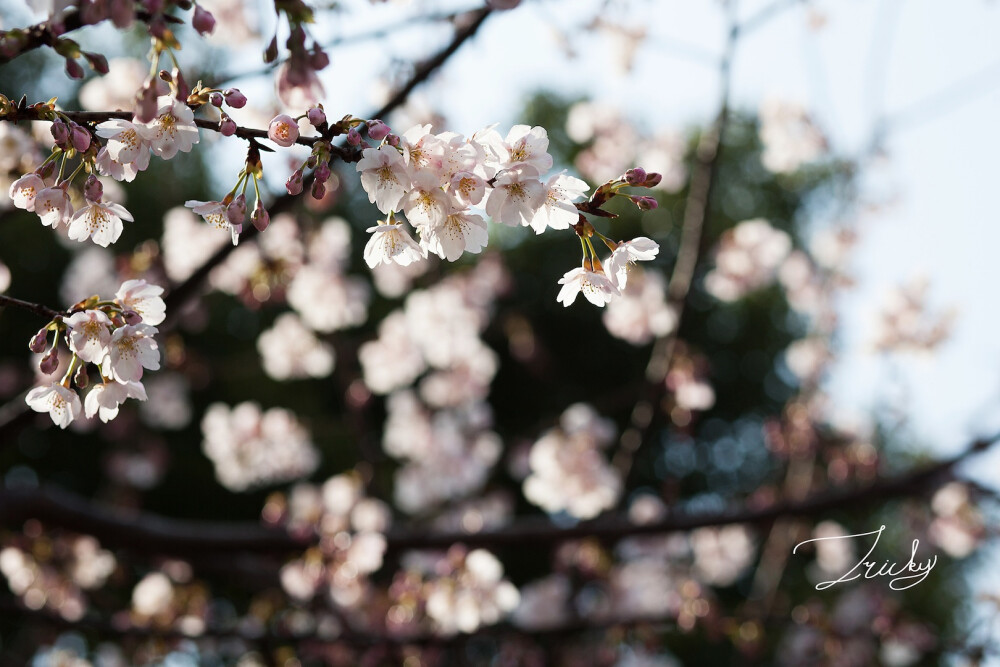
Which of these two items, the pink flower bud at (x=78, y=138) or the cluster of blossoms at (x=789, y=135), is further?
the cluster of blossoms at (x=789, y=135)

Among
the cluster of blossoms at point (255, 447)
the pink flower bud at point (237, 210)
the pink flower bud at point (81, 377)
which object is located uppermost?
the pink flower bud at point (237, 210)

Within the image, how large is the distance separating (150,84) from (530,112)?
16050mm

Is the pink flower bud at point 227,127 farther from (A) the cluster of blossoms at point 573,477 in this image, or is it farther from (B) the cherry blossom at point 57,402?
(A) the cluster of blossoms at point 573,477

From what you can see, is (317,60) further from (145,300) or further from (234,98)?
(145,300)

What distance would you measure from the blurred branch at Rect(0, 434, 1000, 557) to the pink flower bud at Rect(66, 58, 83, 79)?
66.5 inches

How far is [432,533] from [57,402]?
Result: 5.56 ft

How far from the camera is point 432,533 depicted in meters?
2.59

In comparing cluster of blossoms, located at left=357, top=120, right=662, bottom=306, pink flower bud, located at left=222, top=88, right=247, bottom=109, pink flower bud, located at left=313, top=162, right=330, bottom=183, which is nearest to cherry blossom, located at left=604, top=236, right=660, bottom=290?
cluster of blossoms, located at left=357, top=120, right=662, bottom=306

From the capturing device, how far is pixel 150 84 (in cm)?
80

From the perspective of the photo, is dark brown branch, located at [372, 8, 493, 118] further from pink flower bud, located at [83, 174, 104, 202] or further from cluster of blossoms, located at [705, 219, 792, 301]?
cluster of blossoms, located at [705, 219, 792, 301]

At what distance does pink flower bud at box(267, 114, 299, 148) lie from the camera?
888mm

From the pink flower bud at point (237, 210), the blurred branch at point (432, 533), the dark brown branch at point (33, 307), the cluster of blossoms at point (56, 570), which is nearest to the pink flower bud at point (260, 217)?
the pink flower bud at point (237, 210)

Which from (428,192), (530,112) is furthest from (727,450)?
(428,192)

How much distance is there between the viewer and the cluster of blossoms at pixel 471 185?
3.02ft
